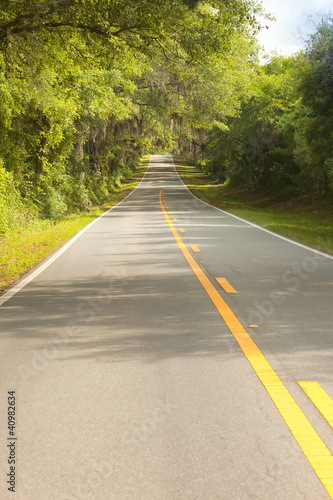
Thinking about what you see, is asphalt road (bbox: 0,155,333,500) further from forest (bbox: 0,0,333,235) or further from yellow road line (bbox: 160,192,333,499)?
forest (bbox: 0,0,333,235)

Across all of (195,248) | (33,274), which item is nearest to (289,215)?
(195,248)

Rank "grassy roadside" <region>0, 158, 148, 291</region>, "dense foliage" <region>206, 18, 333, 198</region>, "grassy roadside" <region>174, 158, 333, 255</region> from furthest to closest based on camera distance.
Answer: "dense foliage" <region>206, 18, 333, 198</region> < "grassy roadside" <region>174, 158, 333, 255</region> < "grassy roadside" <region>0, 158, 148, 291</region>

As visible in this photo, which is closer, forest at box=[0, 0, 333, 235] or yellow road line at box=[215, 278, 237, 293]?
yellow road line at box=[215, 278, 237, 293]

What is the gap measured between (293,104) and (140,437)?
1423 inches

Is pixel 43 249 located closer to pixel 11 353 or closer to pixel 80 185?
pixel 11 353

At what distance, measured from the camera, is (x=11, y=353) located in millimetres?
5445

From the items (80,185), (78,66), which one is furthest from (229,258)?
(80,185)

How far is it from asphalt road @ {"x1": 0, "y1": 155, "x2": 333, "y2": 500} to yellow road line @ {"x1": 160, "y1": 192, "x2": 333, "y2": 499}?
12mm

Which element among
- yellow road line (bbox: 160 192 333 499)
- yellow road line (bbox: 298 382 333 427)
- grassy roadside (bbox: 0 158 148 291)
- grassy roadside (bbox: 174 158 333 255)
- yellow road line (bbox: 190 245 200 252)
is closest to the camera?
yellow road line (bbox: 160 192 333 499)

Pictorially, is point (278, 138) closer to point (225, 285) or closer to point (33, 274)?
point (33, 274)

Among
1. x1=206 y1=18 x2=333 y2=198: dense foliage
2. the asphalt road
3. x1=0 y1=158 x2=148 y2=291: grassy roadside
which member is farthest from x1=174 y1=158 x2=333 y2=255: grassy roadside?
the asphalt road

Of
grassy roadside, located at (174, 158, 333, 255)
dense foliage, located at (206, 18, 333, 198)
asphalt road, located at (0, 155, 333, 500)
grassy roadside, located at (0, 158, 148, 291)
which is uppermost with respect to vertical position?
dense foliage, located at (206, 18, 333, 198)

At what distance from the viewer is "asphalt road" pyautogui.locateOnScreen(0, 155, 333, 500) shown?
10.2 ft

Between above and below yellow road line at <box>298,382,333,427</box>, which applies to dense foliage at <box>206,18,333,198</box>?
above
